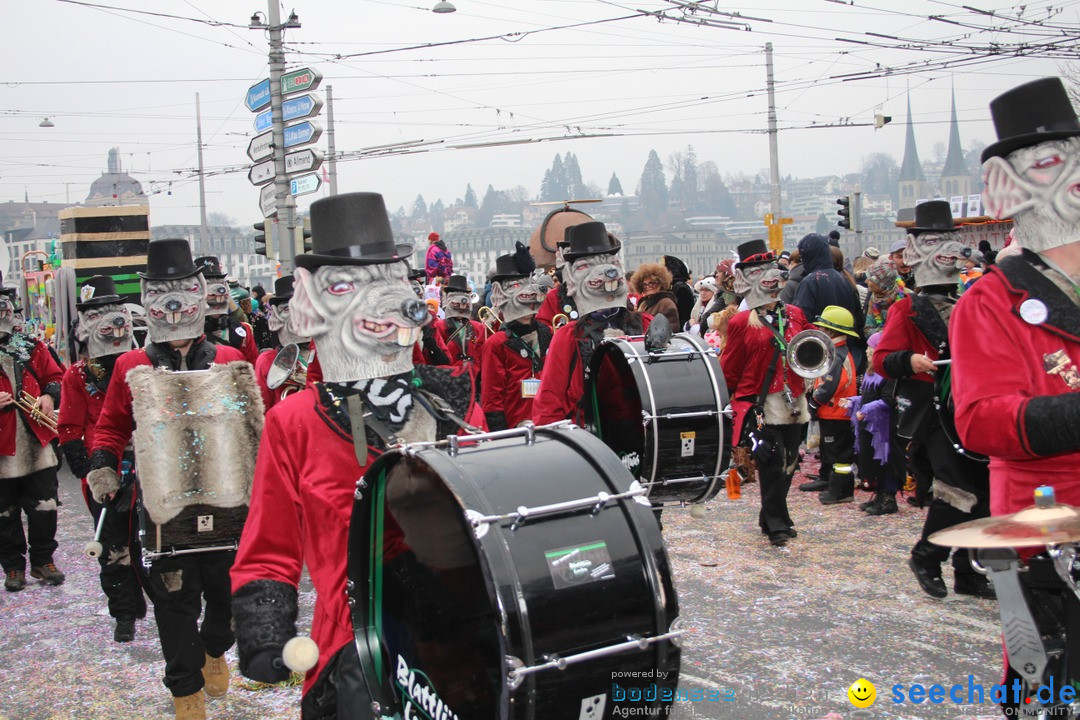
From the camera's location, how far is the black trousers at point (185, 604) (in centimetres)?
486

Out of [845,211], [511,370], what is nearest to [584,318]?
[511,370]

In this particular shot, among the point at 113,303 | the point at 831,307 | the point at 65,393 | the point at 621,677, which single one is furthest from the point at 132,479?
the point at 831,307

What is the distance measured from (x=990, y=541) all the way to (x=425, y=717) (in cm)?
147

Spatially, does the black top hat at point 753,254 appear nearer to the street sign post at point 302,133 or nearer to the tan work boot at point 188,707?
the tan work boot at point 188,707

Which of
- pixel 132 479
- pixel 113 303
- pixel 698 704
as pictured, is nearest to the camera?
pixel 698 704

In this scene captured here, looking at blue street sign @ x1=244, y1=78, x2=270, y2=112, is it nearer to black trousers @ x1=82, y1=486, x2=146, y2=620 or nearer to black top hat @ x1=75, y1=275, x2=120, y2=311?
black top hat @ x1=75, y1=275, x2=120, y2=311

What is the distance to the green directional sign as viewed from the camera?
13445 mm

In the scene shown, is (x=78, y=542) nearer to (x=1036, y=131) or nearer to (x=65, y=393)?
(x=65, y=393)

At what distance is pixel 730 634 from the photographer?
5793 mm

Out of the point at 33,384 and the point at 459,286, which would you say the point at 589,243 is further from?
the point at 33,384

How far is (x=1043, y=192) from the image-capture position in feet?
9.94

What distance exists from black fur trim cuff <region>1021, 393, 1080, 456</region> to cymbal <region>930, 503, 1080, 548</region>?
212 millimetres

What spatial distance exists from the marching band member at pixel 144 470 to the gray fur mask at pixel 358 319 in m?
1.92

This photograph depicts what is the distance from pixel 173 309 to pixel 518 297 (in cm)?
370
